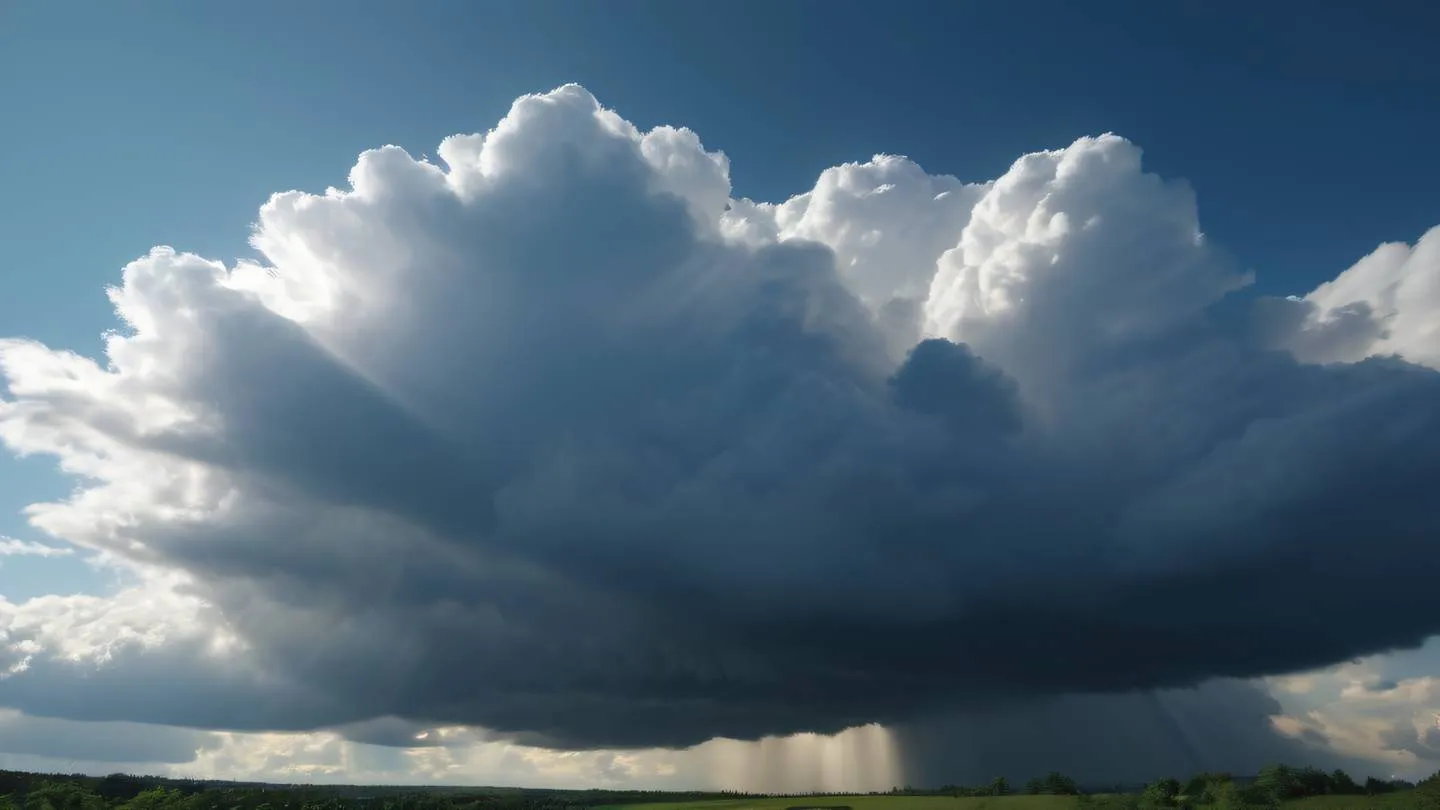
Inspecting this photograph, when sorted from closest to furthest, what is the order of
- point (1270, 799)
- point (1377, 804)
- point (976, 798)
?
point (1377, 804) < point (1270, 799) < point (976, 798)

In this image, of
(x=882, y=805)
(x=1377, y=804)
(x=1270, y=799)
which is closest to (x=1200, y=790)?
(x=1270, y=799)

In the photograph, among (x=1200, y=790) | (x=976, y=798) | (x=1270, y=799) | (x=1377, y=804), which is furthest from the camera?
(x=976, y=798)

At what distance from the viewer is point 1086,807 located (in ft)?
494

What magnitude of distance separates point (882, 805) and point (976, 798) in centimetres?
2363

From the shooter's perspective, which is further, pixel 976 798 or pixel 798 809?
pixel 798 809

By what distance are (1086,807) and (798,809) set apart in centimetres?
6933

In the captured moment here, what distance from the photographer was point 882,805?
195000mm

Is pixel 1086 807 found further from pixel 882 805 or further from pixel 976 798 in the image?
pixel 882 805

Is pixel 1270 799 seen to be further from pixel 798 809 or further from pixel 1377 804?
pixel 798 809

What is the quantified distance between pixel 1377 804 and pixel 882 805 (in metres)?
97.0

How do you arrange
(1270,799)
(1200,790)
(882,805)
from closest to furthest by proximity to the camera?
(1270,799) < (1200,790) < (882,805)

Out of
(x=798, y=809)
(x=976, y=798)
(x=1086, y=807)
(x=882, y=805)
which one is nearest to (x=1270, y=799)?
(x=1086, y=807)

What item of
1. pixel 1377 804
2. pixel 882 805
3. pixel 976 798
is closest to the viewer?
pixel 1377 804

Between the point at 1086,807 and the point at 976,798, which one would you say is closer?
the point at 1086,807
